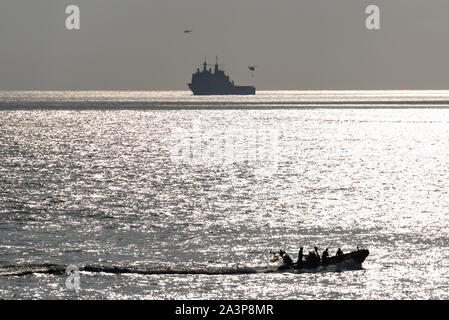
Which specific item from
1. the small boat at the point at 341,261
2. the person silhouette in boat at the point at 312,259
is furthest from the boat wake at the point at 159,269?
the person silhouette in boat at the point at 312,259

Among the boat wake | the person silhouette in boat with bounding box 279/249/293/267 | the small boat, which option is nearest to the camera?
the boat wake

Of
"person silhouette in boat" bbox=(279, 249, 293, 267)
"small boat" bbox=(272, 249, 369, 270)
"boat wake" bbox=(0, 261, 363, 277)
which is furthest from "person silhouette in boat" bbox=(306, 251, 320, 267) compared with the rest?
"person silhouette in boat" bbox=(279, 249, 293, 267)

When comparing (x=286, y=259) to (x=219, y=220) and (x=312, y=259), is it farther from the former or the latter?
(x=219, y=220)

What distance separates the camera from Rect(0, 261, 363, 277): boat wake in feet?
138

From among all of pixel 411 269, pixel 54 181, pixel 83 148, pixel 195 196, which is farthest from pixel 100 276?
pixel 83 148

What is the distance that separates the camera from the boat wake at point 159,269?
42.1 metres

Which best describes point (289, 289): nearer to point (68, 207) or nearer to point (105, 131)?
point (68, 207)

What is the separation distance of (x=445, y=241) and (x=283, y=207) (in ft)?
56.6

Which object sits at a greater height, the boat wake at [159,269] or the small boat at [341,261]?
the small boat at [341,261]

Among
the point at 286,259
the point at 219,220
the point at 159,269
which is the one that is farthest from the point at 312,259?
the point at 219,220

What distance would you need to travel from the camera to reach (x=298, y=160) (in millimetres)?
116812

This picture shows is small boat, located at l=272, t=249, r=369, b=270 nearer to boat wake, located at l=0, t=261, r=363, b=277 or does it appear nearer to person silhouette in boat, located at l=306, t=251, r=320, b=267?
person silhouette in boat, located at l=306, t=251, r=320, b=267

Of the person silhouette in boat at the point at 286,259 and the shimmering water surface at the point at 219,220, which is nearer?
the shimmering water surface at the point at 219,220

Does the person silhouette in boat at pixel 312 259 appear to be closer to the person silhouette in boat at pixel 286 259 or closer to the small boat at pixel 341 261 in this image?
the small boat at pixel 341 261
